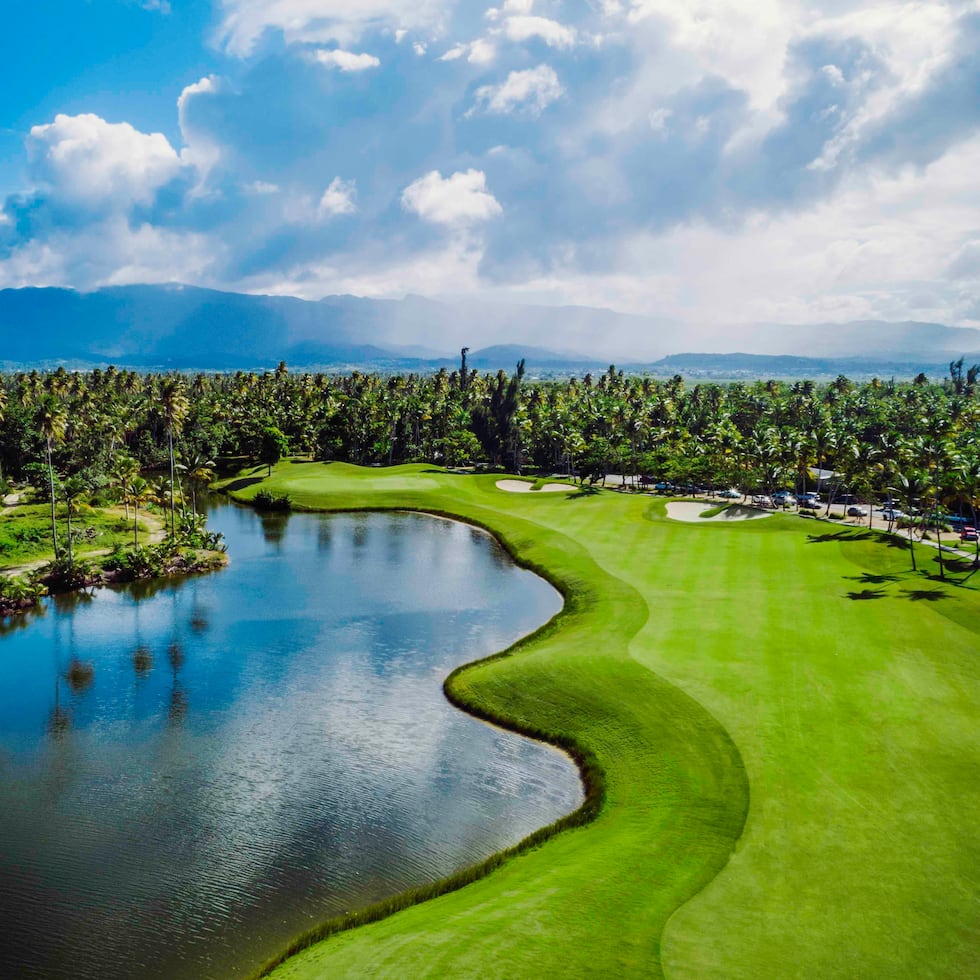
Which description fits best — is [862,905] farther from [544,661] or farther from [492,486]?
[492,486]

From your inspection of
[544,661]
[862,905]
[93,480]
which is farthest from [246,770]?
[93,480]

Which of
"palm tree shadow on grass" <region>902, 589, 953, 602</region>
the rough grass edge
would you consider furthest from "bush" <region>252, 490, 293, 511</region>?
"palm tree shadow on grass" <region>902, 589, 953, 602</region>

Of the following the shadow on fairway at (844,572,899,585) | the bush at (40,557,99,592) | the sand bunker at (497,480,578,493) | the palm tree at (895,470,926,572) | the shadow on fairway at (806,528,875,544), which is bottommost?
the bush at (40,557,99,592)

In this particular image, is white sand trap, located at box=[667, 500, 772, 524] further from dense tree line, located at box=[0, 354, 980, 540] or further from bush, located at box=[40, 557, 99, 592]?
bush, located at box=[40, 557, 99, 592]

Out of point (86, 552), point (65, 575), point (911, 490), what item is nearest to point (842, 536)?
point (911, 490)

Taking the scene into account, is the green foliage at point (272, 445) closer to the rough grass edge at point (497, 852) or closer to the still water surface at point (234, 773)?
the still water surface at point (234, 773)

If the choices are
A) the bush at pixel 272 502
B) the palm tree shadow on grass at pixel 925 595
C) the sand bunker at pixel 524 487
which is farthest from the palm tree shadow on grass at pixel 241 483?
the palm tree shadow on grass at pixel 925 595

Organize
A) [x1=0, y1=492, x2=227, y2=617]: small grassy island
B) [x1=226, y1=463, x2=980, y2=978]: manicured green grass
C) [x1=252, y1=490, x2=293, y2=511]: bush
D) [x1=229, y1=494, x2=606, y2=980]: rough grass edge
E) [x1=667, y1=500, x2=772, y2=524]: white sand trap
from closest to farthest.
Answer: [x1=226, y1=463, x2=980, y2=978]: manicured green grass
[x1=229, y1=494, x2=606, y2=980]: rough grass edge
[x1=0, y1=492, x2=227, y2=617]: small grassy island
[x1=667, y1=500, x2=772, y2=524]: white sand trap
[x1=252, y1=490, x2=293, y2=511]: bush
